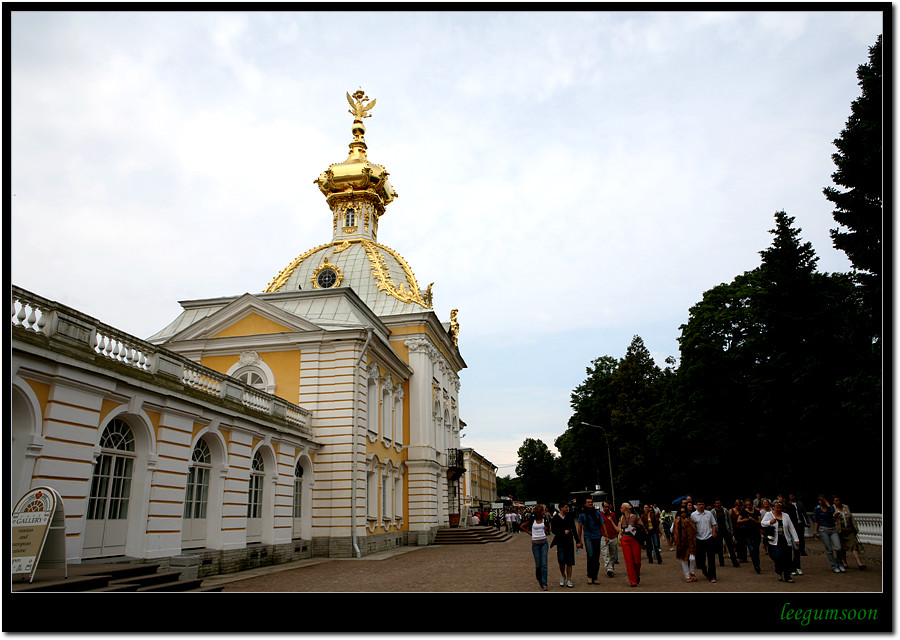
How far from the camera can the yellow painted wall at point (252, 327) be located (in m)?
23.4

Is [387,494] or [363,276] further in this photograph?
[363,276]

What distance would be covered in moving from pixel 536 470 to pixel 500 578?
78846 millimetres

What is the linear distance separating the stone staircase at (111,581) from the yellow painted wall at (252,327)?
1263 cm

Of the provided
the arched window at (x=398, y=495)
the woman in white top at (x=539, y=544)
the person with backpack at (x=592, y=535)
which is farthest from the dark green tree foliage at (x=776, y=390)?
the arched window at (x=398, y=495)

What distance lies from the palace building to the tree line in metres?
12.5

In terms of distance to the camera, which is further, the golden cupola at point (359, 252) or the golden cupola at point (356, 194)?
the golden cupola at point (356, 194)

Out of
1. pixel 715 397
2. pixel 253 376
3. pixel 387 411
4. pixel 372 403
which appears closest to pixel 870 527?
pixel 715 397

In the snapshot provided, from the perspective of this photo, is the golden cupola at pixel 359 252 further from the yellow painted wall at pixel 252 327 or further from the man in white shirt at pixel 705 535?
the man in white shirt at pixel 705 535

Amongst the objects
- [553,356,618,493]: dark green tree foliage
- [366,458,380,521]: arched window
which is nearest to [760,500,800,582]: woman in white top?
[366,458,380,521]: arched window

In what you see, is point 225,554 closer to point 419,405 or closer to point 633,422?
point 419,405

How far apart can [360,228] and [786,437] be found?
84.6ft

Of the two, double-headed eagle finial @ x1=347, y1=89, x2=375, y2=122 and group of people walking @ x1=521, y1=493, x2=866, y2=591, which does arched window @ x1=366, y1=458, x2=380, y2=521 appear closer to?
group of people walking @ x1=521, y1=493, x2=866, y2=591

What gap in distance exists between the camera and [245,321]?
2367 centimetres

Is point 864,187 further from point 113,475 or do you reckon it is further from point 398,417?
point 398,417
